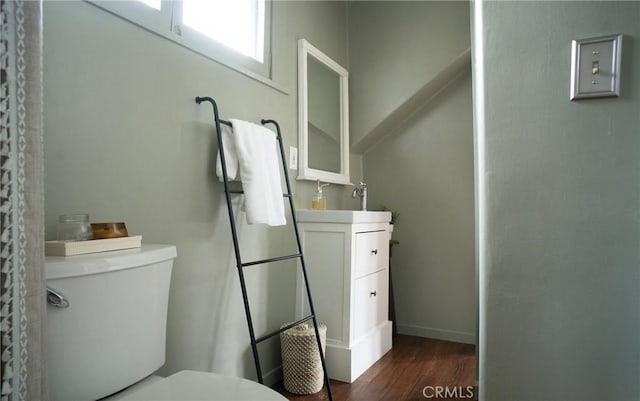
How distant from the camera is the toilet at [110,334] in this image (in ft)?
2.70

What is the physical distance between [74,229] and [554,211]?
1075 millimetres

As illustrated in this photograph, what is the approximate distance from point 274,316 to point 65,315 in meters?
1.29

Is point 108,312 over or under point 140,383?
over

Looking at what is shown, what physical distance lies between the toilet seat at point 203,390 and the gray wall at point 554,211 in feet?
1.58

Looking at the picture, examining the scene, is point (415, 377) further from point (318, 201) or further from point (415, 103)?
point (415, 103)

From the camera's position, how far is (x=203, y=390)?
89cm

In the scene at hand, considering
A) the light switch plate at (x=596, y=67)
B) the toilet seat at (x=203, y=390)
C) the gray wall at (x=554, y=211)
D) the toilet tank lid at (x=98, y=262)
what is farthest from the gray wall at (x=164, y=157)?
the light switch plate at (x=596, y=67)

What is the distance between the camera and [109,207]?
123 cm

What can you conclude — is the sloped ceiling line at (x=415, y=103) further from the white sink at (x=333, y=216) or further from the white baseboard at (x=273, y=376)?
the white baseboard at (x=273, y=376)

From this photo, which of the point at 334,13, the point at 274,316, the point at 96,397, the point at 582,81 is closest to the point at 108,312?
the point at 96,397

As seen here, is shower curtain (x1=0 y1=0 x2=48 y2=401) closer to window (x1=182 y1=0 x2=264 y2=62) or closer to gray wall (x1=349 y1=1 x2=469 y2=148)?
window (x1=182 y1=0 x2=264 y2=62)

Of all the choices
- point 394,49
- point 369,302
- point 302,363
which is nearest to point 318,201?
point 369,302

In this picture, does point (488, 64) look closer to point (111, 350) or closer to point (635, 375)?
point (635, 375)

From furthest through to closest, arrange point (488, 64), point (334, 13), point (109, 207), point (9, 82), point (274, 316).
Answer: point (334, 13) < point (274, 316) < point (109, 207) < point (488, 64) < point (9, 82)
